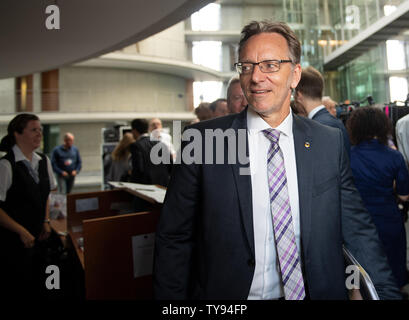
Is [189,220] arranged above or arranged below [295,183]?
below

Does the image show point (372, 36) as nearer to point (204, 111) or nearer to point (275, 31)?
point (204, 111)

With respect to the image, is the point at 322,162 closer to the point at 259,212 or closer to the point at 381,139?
the point at 259,212

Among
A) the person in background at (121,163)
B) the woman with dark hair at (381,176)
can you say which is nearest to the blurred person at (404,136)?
the woman with dark hair at (381,176)

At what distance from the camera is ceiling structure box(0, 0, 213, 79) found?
1574mm

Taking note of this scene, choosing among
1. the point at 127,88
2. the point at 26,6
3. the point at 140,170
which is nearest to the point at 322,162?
the point at 26,6

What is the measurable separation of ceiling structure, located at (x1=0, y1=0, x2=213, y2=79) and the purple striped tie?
4.09 ft

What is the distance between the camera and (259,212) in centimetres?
97

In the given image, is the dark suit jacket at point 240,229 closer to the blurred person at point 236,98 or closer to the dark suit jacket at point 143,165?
the blurred person at point 236,98

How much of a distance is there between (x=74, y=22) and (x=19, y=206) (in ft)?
3.65

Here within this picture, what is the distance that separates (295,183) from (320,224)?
149mm

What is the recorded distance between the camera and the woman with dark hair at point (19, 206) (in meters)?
1.78

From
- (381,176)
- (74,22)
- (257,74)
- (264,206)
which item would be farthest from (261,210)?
(381,176)

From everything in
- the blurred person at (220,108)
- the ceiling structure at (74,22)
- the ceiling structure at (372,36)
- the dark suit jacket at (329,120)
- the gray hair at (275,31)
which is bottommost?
the dark suit jacket at (329,120)

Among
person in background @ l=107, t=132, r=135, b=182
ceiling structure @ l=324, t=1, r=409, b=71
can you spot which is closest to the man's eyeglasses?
person in background @ l=107, t=132, r=135, b=182
